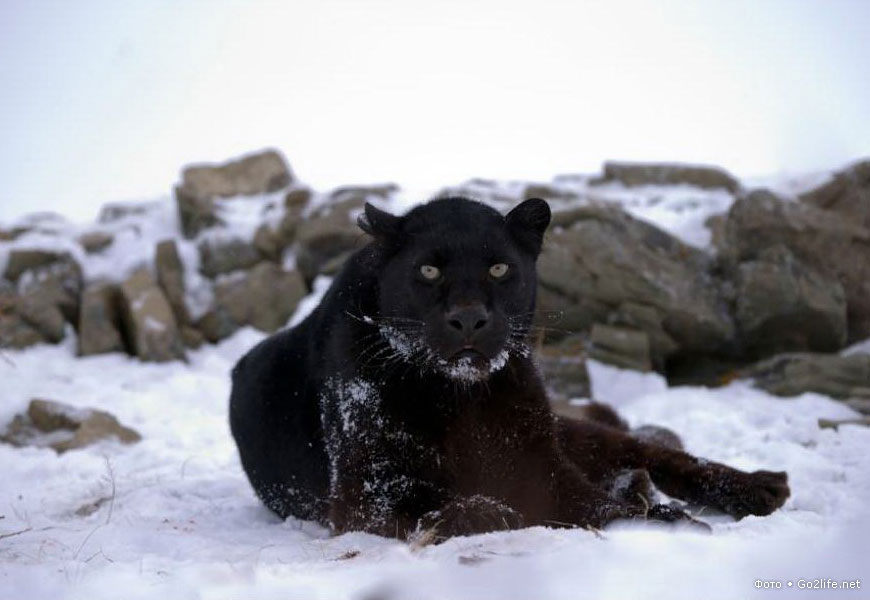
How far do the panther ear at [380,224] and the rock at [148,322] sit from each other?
8.99 metres

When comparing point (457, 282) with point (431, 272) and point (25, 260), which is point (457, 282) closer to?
point (431, 272)

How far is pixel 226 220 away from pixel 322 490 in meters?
11.7

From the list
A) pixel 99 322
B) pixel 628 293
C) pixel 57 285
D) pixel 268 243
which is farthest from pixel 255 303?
pixel 628 293

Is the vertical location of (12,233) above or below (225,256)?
above

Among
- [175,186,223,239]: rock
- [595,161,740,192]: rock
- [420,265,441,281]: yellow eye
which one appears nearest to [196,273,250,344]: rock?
[175,186,223,239]: rock

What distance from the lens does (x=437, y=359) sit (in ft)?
12.2

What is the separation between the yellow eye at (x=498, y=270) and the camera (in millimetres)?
3861

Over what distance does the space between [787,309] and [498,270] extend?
8.76 m

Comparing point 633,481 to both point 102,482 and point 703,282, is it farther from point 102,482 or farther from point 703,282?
point 703,282

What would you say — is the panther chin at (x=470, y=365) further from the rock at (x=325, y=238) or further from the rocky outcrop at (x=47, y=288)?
the rocky outcrop at (x=47, y=288)

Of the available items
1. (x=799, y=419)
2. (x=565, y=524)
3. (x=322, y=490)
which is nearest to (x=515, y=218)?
(x=565, y=524)

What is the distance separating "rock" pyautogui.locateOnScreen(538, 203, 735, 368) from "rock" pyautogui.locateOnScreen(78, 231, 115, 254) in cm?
858

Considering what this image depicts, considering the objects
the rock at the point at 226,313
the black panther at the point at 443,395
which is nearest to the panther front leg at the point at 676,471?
the black panther at the point at 443,395

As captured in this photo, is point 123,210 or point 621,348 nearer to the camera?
point 621,348
